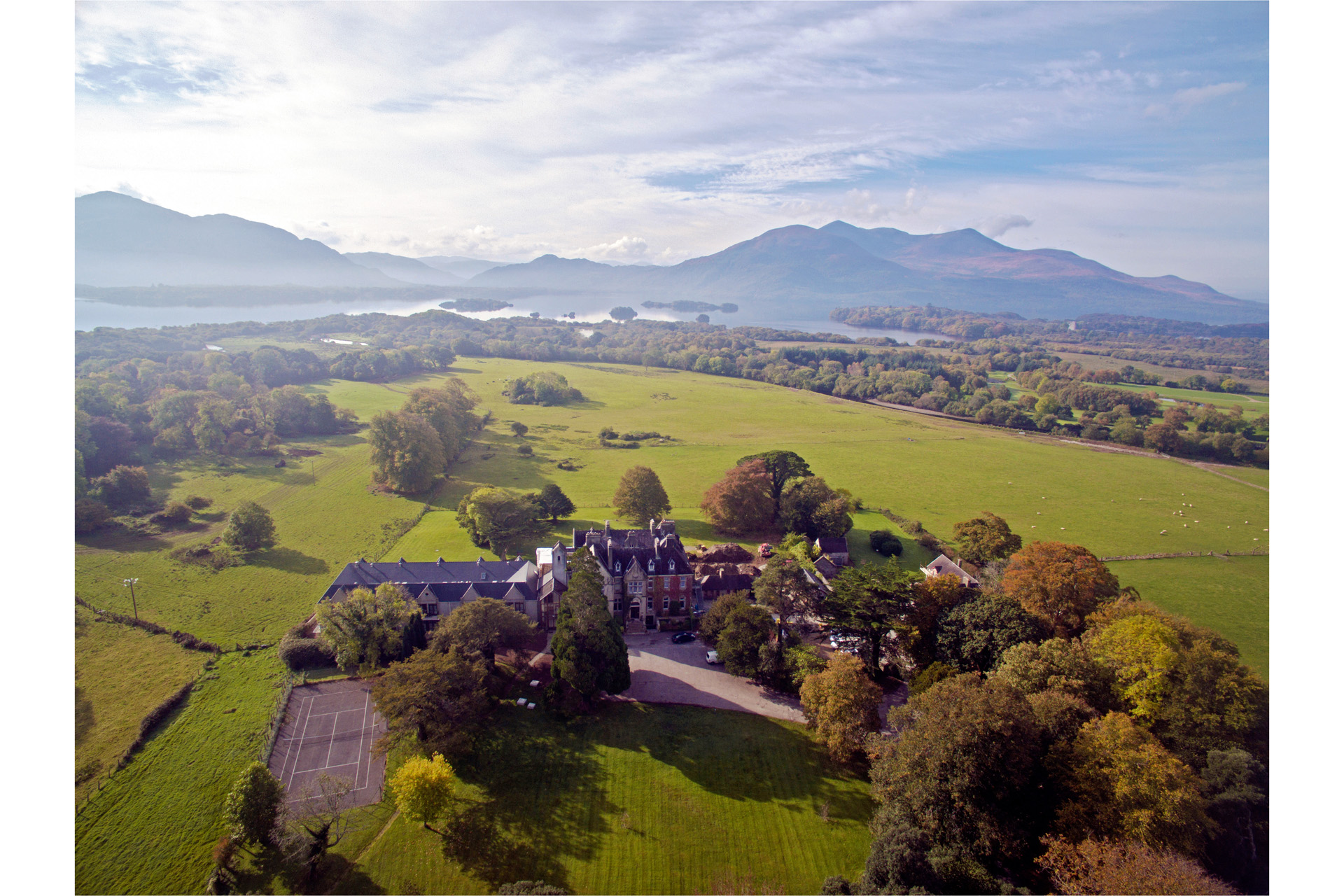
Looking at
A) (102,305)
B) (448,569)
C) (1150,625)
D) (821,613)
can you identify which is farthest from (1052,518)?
(102,305)

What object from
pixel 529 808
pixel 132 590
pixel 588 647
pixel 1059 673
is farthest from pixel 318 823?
pixel 1059 673

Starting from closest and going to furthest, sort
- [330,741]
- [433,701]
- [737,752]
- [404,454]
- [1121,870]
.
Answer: [1121,870]
[433,701]
[330,741]
[737,752]
[404,454]

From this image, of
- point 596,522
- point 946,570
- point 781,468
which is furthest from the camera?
point 781,468

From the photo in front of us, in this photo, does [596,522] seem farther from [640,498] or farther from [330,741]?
[330,741]

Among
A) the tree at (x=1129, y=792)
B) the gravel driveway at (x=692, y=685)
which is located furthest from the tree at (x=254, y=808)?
the tree at (x=1129, y=792)

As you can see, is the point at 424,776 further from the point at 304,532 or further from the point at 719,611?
the point at 304,532
